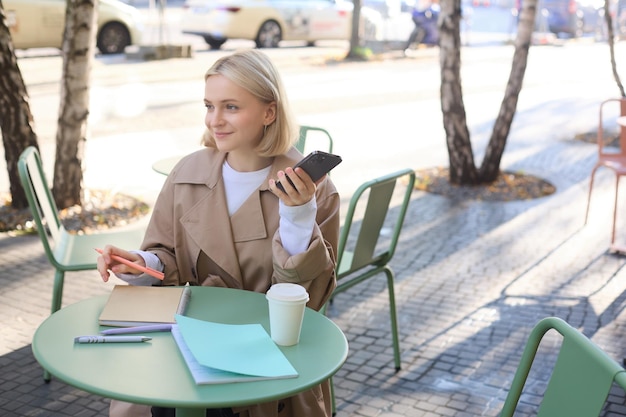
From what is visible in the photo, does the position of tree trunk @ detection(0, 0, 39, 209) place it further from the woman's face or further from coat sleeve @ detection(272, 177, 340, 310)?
coat sleeve @ detection(272, 177, 340, 310)

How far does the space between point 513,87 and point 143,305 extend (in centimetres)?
647

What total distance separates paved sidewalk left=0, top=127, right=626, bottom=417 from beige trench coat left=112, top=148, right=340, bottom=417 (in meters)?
1.32

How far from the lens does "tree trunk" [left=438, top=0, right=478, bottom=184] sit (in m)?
8.09

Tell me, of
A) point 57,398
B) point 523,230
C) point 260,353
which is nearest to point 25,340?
point 57,398

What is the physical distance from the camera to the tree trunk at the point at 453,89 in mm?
8086

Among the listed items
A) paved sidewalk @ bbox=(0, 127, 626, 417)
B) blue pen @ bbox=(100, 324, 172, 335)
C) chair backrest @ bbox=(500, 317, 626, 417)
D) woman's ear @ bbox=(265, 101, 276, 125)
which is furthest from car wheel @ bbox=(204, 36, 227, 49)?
chair backrest @ bbox=(500, 317, 626, 417)

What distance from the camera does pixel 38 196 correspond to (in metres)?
4.11

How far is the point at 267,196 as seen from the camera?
290 cm

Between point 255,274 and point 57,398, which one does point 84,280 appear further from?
point 255,274

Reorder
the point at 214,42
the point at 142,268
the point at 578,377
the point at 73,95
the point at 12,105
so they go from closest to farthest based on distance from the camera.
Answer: the point at 578,377, the point at 142,268, the point at 12,105, the point at 73,95, the point at 214,42

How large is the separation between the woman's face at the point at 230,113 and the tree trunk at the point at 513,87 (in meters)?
5.90

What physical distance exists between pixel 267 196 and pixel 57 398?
1842mm

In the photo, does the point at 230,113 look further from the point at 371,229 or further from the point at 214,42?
the point at 214,42

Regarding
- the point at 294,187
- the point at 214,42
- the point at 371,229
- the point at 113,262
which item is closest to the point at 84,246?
the point at 371,229
